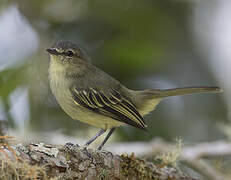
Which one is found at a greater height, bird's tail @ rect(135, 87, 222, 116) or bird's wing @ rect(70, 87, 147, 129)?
bird's tail @ rect(135, 87, 222, 116)

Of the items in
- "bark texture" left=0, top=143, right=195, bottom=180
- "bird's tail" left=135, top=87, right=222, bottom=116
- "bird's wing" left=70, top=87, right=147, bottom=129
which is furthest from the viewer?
"bird's tail" left=135, top=87, right=222, bottom=116

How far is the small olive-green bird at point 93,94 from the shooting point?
4.85 metres

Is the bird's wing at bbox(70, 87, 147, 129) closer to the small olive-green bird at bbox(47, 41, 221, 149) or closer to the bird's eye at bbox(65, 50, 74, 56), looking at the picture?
the small olive-green bird at bbox(47, 41, 221, 149)

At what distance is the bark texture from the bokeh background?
2213 mm

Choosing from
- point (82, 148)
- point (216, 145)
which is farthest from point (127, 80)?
point (82, 148)

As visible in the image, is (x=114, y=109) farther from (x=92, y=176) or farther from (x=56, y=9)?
(x=56, y=9)

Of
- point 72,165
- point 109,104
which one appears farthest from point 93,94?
point 72,165

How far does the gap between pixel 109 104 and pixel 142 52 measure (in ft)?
6.78

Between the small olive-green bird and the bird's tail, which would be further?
the bird's tail

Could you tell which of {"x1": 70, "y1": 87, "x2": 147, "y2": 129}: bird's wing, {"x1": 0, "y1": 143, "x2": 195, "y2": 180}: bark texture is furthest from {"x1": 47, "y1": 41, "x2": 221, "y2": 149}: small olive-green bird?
{"x1": 0, "y1": 143, "x2": 195, "y2": 180}: bark texture

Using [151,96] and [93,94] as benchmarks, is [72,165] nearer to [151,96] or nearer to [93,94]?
[93,94]

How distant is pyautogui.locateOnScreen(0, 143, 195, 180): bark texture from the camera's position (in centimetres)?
289

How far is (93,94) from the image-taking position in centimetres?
503

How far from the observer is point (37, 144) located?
330 centimetres
